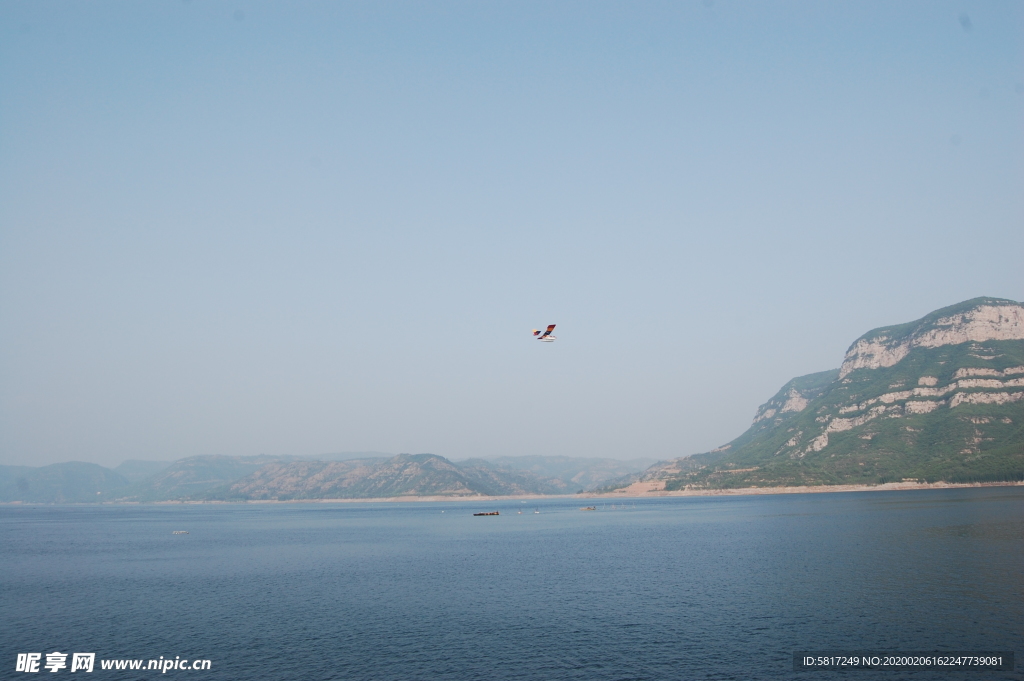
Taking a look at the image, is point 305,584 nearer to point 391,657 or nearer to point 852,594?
point 391,657

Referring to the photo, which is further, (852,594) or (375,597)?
(375,597)

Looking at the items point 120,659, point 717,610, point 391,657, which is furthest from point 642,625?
point 120,659

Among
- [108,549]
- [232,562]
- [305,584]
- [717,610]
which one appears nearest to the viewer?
[717,610]

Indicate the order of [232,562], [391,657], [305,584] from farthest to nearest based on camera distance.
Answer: [232,562] → [305,584] → [391,657]

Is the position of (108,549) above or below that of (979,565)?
below

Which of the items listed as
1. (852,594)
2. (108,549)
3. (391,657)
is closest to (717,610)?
(852,594)

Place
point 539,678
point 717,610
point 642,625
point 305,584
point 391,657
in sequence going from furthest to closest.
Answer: point 305,584 < point 717,610 < point 642,625 < point 391,657 < point 539,678

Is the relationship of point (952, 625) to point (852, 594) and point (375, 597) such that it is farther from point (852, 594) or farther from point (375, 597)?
point (375, 597)
